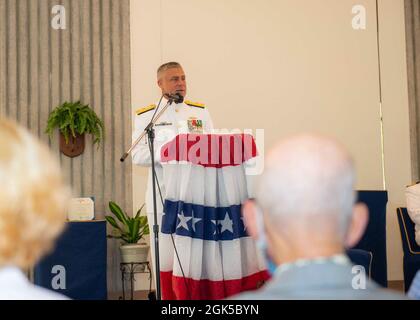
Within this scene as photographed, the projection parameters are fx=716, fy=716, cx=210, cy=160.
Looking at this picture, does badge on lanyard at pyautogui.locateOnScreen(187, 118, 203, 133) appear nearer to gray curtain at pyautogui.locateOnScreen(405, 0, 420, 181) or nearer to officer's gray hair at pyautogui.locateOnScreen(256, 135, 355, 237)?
gray curtain at pyautogui.locateOnScreen(405, 0, 420, 181)

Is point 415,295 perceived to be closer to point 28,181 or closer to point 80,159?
point 28,181

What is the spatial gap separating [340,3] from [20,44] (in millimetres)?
3220

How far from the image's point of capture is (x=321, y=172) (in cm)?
110

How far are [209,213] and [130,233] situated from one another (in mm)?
2448

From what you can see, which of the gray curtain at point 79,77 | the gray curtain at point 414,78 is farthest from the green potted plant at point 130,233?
the gray curtain at point 414,78

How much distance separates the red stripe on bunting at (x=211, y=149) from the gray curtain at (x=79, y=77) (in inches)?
110

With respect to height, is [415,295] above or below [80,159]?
below

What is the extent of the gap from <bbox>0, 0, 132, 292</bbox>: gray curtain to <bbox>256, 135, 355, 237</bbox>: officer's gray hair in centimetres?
578

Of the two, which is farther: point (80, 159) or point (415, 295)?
point (80, 159)

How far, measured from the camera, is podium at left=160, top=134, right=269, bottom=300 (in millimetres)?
4070

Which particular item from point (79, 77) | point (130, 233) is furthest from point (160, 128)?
point (79, 77)

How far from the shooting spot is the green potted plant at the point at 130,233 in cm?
628

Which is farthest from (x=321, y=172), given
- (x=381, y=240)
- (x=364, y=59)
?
(x=364, y=59)

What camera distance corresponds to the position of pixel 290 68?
7.21 meters
